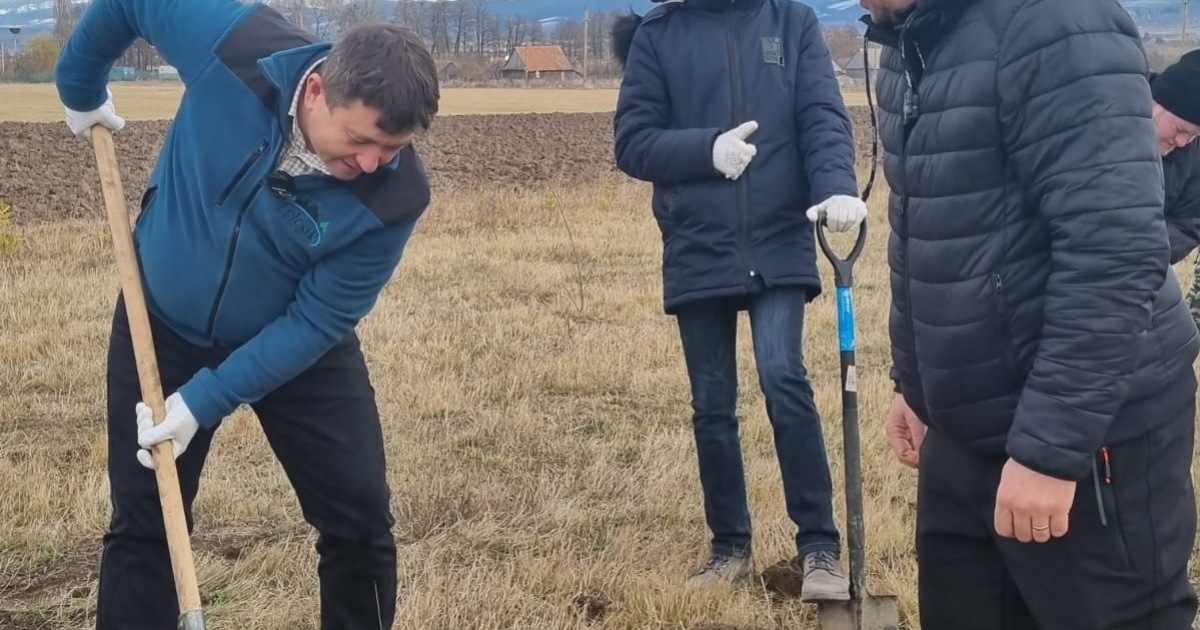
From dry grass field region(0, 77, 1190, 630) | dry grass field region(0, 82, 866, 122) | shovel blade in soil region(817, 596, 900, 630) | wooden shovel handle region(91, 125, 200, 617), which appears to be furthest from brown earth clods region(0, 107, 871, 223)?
shovel blade in soil region(817, 596, 900, 630)

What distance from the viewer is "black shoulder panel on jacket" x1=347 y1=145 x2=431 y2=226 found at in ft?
8.71

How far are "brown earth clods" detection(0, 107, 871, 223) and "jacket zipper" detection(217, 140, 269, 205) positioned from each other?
459 inches

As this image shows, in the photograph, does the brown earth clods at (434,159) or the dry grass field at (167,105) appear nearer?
the brown earth clods at (434,159)

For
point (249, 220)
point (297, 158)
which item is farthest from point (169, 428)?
point (297, 158)

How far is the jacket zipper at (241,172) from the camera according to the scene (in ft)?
8.55

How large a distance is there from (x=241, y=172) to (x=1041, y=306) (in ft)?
5.26

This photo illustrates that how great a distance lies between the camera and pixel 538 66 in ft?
277

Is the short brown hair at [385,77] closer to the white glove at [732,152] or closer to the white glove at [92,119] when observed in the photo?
the white glove at [92,119]

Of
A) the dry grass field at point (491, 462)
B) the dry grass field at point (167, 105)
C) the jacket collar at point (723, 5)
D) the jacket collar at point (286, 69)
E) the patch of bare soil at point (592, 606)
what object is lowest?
the dry grass field at point (167, 105)

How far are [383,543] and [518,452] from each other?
6.72 ft

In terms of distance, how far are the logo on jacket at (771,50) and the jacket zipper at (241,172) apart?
154 centimetres

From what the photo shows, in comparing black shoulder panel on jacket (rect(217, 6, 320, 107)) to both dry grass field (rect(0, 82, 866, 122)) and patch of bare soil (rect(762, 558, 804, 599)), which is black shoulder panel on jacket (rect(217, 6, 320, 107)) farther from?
dry grass field (rect(0, 82, 866, 122))

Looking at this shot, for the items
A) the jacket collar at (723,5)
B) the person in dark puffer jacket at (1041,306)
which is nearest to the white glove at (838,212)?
the jacket collar at (723,5)

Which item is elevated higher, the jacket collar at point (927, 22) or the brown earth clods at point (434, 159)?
the jacket collar at point (927, 22)
